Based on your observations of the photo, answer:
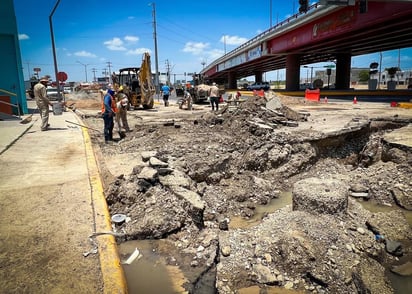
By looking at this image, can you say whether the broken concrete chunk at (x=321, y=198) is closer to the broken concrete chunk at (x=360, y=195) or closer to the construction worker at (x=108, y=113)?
the broken concrete chunk at (x=360, y=195)

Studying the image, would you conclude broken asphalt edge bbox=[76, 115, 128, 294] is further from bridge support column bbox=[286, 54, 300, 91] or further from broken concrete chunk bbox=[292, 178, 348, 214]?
bridge support column bbox=[286, 54, 300, 91]

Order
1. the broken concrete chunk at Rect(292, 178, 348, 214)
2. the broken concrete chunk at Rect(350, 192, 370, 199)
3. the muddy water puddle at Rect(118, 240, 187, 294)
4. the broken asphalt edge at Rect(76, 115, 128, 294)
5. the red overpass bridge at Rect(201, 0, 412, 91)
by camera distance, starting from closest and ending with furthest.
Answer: the broken asphalt edge at Rect(76, 115, 128, 294), the muddy water puddle at Rect(118, 240, 187, 294), the broken concrete chunk at Rect(292, 178, 348, 214), the broken concrete chunk at Rect(350, 192, 370, 199), the red overpass bridge at Rect(201, 0, 412, 91)

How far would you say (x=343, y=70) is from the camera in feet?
129

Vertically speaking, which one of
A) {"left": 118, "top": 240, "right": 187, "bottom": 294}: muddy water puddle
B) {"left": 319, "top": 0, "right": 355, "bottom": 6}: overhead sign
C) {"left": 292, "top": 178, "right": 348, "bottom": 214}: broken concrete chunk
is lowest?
{"left": 118, "top": 240, "right": 187, "bottom": 294}: muddy water puddle

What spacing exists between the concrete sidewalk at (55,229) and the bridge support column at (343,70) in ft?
133

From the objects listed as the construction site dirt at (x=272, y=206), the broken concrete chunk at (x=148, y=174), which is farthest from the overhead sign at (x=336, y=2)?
the broken concrete chunk at (x=148, y=174)

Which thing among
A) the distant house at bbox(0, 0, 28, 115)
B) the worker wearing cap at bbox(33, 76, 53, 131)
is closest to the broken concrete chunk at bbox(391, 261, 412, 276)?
the worker wearing cap at bbox(33, 76, 53, 131)

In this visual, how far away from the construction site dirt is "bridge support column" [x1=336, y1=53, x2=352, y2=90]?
34.3m

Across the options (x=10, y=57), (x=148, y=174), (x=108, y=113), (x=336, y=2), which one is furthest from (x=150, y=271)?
(x=10, y=57)

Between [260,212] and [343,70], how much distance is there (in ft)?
131

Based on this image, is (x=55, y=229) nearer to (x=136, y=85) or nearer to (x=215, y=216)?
(x=215, y=216)

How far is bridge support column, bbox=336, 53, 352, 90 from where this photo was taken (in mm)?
38625

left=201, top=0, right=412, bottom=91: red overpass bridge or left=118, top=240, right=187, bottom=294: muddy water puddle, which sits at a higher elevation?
left=201, top=0, right=412, bottom=91: red overpass bridge

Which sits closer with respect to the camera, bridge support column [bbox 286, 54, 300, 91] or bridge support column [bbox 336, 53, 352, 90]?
bridge support column [bbox 286, 54, 300, 91]
